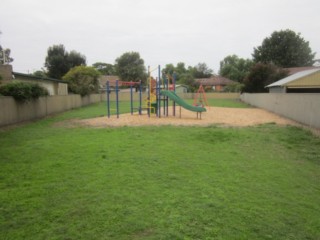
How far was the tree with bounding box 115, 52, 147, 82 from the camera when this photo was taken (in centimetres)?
5128

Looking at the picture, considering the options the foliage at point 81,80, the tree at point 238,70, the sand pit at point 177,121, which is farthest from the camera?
the tree at point 238,70

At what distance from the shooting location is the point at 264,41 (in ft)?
164

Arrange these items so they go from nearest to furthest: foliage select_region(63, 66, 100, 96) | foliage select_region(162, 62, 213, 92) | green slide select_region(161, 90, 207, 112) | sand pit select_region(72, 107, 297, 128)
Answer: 1. sand pit select_region(72, 107, 297, 128)
2. green slide select_region(161, 90, 207, 112)
3. foliage select_region(63, 66, 100, 96)
4. foliage select_region(162, 62, 213, 92)

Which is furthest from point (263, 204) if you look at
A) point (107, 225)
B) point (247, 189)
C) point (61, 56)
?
point (61, 56)

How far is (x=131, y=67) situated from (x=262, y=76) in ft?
84.7

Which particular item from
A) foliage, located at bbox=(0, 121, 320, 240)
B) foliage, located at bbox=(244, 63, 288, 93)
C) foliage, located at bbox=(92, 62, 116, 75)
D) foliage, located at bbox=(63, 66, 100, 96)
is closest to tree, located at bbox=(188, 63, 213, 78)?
foliage, located at bbox=(92, 62, 116, 75)

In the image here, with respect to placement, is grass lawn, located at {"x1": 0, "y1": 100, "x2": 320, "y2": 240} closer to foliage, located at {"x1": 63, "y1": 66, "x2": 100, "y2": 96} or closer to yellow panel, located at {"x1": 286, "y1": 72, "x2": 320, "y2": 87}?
yellow panel, located at {"x1": 286, "y1": 72, "x2": 320, "y2": 87}

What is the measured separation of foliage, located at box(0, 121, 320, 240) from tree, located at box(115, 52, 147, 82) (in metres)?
45.2

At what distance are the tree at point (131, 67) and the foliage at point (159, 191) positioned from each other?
1780 inches

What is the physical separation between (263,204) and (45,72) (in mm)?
42709

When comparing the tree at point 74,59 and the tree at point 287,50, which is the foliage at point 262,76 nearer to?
the tree at point 287,50

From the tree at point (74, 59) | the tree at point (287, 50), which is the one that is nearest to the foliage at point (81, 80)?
the tree at point (74, 59)

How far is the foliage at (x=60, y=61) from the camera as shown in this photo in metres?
39.5

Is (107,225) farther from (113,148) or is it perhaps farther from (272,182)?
(113,148)
